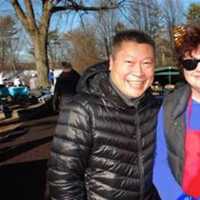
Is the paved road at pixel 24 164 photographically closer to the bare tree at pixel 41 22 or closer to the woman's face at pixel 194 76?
the woman's face at pixel 194 76

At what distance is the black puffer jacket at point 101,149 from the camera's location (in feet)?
9.50

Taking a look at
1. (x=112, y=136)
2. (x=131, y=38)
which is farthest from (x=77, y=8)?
(x=112, y=136)

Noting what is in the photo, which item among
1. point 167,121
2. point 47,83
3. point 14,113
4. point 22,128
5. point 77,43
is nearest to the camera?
point 167,121

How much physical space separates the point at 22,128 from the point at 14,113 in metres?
4.30

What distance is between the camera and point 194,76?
2660 millimetres

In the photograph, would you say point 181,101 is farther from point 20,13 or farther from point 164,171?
point 20,13

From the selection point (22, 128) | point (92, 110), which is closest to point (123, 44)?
point (92, 110)

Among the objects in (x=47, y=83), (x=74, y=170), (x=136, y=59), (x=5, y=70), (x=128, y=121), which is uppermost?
(x=136, y=59)

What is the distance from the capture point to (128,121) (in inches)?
116

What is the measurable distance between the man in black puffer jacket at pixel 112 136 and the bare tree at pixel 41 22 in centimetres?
2636

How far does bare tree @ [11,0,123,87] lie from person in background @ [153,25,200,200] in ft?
87.2

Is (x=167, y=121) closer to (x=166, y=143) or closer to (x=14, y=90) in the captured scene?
(x=166, y=143)

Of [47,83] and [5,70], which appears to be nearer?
[47,83]

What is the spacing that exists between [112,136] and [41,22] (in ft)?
90.6
